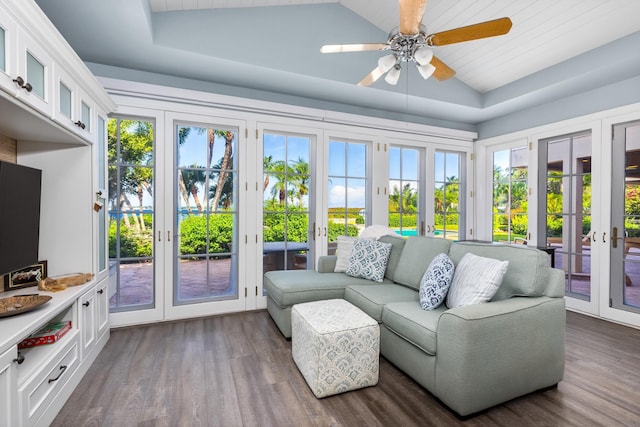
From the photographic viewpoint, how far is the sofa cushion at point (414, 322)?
1825mm

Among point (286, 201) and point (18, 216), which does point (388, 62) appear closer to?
point (286, 201)

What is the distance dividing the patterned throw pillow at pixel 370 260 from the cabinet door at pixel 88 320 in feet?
7.22

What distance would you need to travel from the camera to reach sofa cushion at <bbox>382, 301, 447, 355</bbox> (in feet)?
5.99

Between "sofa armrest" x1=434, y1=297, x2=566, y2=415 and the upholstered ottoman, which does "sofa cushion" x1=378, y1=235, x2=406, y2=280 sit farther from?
"sofa armrest" x1=434, y1=297, x2=566, y2=415

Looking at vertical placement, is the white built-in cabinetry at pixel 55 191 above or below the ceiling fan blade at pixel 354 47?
below

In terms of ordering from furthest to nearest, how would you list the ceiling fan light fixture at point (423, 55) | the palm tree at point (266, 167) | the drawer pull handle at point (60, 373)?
the palm tree at point (266, 167) → the ceiling fan light fixture at point (423, 55) → the drawer pull handle at point (60, 373)

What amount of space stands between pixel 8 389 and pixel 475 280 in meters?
2.48

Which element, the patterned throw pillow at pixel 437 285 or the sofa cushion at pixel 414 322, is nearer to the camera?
the sofa cushion at pixel 414 322

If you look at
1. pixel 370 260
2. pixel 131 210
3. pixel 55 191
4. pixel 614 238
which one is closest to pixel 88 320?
pixel 55 191

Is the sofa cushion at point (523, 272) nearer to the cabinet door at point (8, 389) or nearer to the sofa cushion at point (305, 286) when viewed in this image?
the sofa cushion at point (305, 286)

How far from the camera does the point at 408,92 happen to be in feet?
12.0

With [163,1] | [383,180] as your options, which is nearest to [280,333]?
[383,180]

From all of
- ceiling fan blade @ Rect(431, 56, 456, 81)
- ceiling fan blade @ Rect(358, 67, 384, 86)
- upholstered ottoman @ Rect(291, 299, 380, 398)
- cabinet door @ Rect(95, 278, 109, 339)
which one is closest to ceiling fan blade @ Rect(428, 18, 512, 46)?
ceiling fan blade @ Rect(431, 56, 456, 81)

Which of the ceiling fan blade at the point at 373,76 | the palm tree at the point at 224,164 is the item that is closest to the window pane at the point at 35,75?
the palm tree at the point at 224,164
